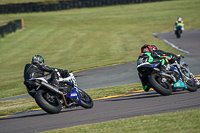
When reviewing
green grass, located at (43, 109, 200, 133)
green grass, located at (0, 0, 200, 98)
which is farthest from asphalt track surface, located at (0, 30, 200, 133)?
green grass, located at (0, 0, 200, 98)

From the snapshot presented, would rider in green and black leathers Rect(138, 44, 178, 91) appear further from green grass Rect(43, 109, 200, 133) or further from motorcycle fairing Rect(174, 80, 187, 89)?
green grass Rect(43, 109, 200, 133)

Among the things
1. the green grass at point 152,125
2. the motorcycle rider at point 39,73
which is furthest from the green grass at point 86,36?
the green grass at point 152,125

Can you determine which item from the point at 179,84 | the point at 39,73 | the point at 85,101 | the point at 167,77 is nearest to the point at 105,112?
the point at 85,101

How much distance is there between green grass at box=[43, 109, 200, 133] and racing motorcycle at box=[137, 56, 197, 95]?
8.12 feet

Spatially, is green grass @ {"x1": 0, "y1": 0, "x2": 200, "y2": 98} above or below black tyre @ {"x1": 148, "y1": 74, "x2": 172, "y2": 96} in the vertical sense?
below

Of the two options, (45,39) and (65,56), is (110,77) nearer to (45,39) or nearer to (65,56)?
(65,56)

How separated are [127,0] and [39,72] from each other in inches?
2172

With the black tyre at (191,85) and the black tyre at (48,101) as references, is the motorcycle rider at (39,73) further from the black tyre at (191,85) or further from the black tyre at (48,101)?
the black tyre at (191,85)

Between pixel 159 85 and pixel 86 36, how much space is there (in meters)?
28.5

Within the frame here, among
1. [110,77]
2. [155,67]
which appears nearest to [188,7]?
[110,77]

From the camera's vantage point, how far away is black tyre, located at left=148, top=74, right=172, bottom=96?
10133 millimetres

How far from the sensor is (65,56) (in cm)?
2808

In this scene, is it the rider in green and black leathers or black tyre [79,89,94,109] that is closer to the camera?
black tyre [79,89,94,109]

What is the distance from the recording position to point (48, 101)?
8.97m
